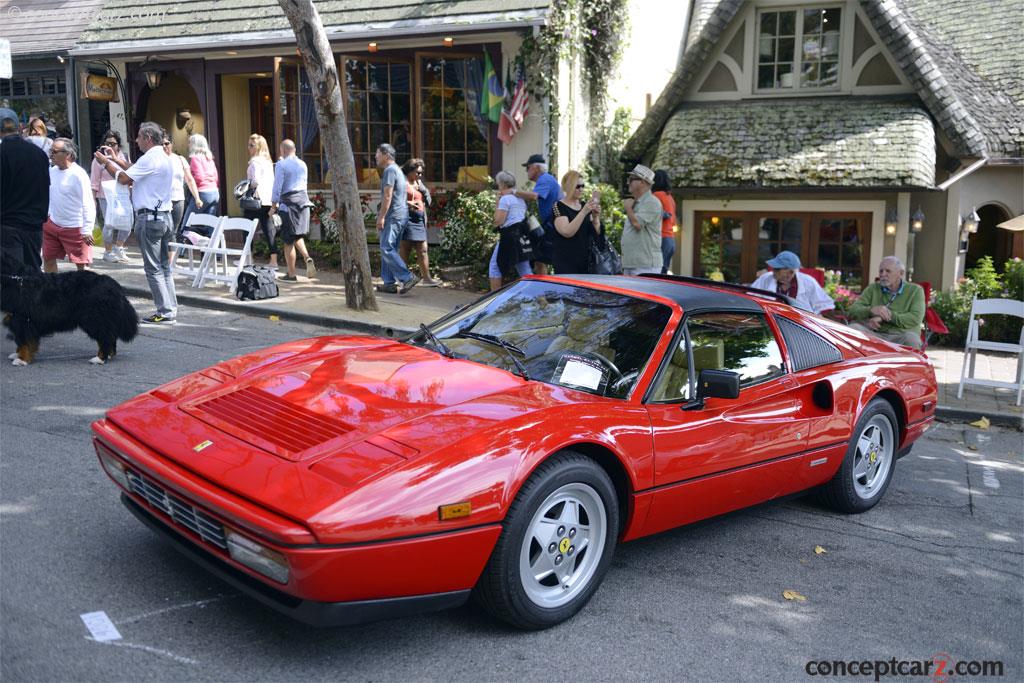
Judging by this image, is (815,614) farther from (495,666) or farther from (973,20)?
(973,20)

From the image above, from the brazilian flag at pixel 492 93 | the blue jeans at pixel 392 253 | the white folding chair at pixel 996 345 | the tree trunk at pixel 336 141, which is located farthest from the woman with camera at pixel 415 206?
the white folding chair at pixel 996 345

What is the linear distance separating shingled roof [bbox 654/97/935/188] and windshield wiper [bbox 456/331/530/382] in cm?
1036

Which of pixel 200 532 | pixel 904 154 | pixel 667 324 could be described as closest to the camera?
pixel 200 532

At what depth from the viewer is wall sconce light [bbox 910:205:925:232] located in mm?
14214

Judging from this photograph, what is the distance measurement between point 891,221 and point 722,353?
1089 cm

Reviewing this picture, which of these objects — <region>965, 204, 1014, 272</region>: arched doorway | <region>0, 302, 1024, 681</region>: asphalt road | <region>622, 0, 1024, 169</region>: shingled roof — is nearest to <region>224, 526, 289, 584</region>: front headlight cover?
<region>0, 302, 1024, 681</region>: asphalt road

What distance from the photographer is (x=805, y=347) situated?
16.6ft

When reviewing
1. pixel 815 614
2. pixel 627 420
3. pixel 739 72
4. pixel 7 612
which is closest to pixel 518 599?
pixel 627 420

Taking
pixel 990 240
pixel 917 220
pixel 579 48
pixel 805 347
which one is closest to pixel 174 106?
pixel 579 48

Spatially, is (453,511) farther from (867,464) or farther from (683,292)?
(867,464)

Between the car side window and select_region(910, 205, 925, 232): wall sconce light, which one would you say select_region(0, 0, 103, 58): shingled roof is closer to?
select_region(910, 205, 925, 232): wall sconce light

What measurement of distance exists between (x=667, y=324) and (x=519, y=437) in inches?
50.3

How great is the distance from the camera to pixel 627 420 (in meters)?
3.91

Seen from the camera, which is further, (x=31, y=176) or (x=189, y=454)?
(x=31, y=176)
